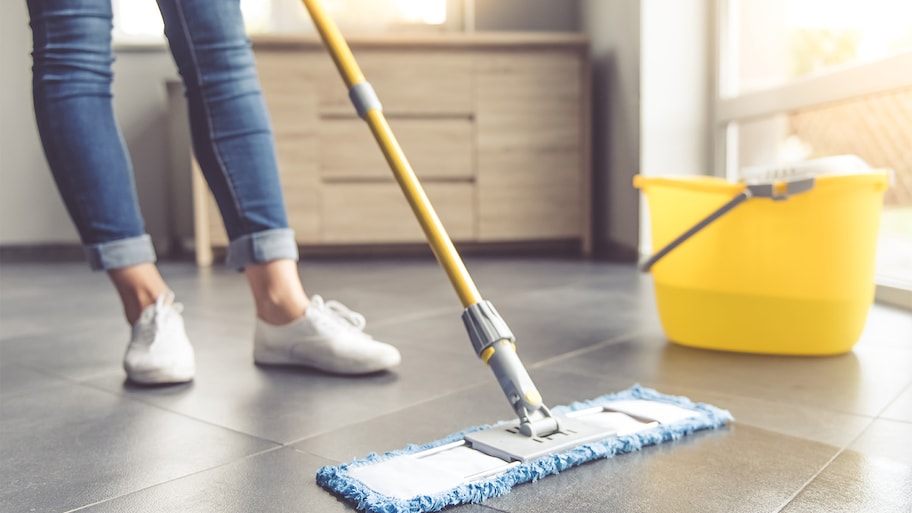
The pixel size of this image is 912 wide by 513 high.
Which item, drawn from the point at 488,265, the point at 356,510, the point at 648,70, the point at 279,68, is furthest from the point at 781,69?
the point at 356,510

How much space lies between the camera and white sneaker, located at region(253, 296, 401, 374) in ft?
3.53

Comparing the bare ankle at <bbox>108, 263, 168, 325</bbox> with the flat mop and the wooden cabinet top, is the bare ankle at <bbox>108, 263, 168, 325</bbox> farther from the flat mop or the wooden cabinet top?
the wooden cabinet top

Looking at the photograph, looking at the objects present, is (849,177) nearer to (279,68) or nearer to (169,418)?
(169,418)

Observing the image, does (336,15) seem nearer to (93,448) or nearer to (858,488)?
(93,448)

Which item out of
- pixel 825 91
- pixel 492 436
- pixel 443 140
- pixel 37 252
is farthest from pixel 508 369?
pixel 37 252

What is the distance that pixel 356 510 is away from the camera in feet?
2.09

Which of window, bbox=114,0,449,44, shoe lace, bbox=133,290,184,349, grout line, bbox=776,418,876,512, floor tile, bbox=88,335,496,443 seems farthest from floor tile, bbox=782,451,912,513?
window, bbox=114,0,449,44

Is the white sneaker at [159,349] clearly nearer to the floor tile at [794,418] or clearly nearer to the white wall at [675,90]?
the floor tile at [794,418]

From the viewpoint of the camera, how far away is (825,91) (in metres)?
1.87

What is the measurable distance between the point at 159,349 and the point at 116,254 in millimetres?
139

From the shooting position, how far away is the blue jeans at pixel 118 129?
1035 millimetres

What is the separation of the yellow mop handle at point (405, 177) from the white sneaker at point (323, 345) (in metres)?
0.25

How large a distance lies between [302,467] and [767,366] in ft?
2.20

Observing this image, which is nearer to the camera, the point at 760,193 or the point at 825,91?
the point at 760,193
